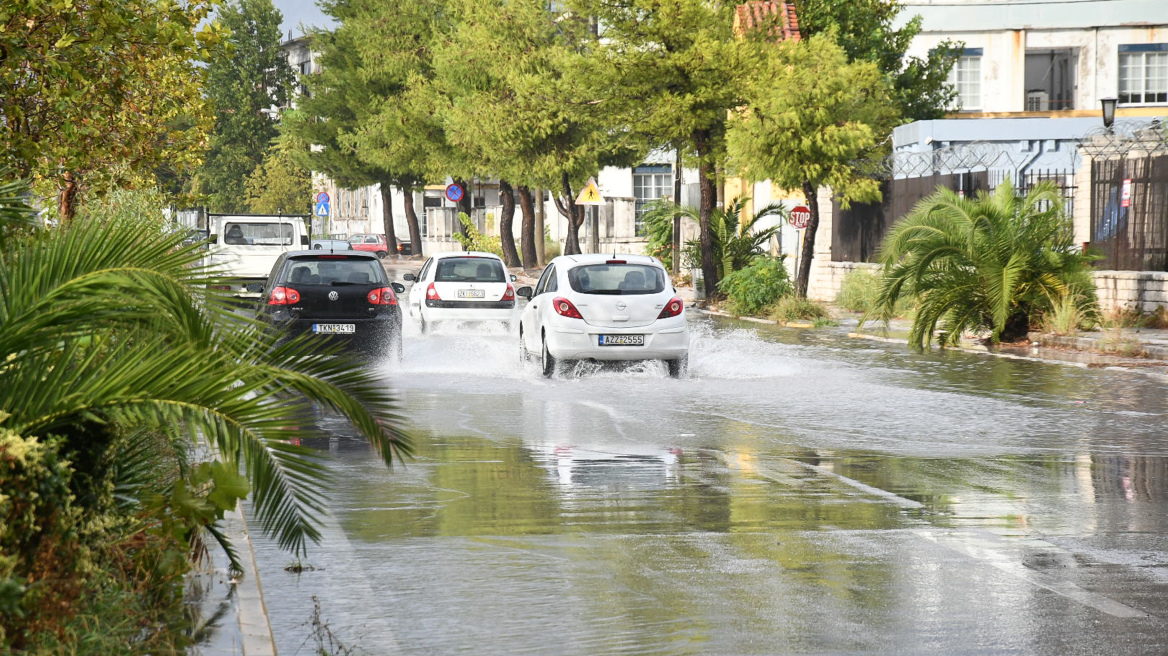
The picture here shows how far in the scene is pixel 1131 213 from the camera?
2617 cm

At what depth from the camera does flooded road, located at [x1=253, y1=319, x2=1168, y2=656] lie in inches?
265

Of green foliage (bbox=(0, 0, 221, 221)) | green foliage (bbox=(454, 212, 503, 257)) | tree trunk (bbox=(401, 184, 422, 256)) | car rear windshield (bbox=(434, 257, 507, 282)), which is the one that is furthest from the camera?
tree trunk (bbox=(401, 184, 422, 256))

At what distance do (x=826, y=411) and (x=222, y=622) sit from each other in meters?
9.93

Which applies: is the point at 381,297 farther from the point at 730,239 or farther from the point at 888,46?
the point at 888,46

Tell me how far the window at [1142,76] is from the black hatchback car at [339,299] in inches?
1467

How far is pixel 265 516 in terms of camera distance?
6074 mm

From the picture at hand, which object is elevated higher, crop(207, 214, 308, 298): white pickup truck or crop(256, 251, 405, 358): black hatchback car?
crop(207, 214, 308, 298): white pickup truck

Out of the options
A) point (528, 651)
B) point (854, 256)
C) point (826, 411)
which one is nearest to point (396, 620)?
point (528, 651)

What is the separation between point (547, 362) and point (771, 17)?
22249 millimetres

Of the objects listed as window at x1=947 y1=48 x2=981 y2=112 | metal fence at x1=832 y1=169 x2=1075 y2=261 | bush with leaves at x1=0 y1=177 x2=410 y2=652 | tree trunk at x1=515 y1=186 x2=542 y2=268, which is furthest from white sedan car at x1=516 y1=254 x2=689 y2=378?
tree trunk at x1=515 y1=186 x2=542 y2=268

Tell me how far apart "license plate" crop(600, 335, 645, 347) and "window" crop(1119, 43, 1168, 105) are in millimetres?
37082

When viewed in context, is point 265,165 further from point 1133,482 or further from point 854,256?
point 1133,482

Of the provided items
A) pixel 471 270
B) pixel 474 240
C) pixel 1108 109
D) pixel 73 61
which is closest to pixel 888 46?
pixel 1108 109

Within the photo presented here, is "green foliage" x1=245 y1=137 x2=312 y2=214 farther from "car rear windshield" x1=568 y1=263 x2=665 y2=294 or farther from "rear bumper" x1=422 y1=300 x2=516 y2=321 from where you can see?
"car rear windshield" x1=568 y1=263 x2=665 y2=294
